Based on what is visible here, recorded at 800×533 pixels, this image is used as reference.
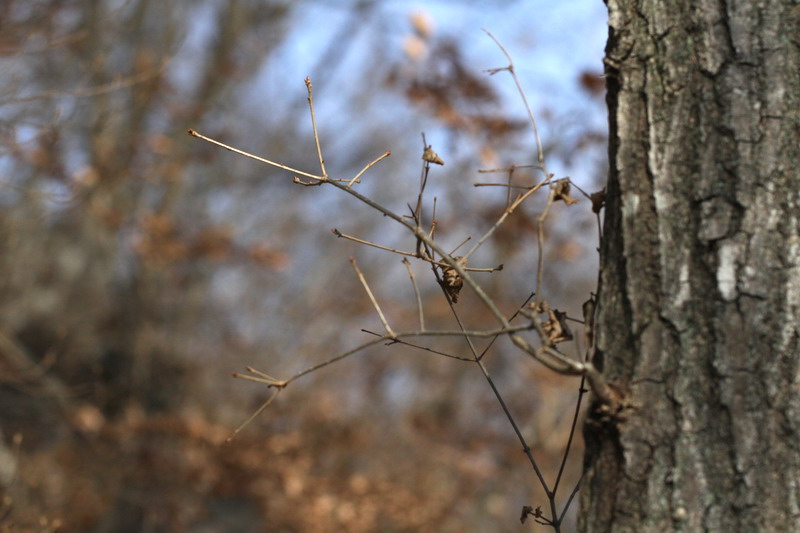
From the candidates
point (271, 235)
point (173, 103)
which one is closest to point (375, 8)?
point (173, 103)

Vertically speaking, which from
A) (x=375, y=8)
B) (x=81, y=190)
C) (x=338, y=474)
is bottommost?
(x=338, y=474)

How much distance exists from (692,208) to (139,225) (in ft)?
23.1

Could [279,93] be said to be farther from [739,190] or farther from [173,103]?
[739,190]

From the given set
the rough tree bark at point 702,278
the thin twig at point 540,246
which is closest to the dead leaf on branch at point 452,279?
the thin twig at point 540,246

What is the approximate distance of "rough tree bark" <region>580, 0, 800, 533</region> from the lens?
4.16 ft

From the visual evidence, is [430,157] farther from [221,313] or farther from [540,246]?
[221,313]

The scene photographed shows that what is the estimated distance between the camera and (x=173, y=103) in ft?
29.2

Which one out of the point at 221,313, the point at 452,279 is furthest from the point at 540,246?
the point at 221,313

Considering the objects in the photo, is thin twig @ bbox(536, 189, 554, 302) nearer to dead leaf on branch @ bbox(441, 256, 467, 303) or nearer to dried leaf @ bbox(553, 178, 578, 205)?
dried leaf @ bbox(553, 178, 578, 205)

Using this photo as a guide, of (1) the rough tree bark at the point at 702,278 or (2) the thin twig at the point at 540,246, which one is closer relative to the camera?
(1) the rough tree bark at the point at 702,278

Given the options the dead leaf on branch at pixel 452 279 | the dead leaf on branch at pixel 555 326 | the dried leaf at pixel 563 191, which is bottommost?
the dead leaf on branch at pixel 555 326

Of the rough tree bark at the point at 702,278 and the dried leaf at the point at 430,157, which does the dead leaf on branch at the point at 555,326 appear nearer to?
the rough tree bark at the point at 702,278

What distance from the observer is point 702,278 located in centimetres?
135

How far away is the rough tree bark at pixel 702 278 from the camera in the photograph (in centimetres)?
127
